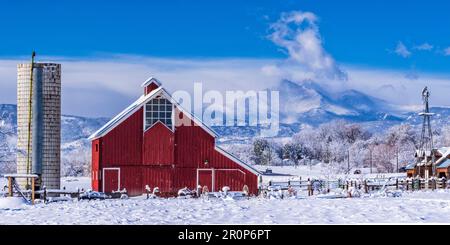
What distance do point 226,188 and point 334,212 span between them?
49.4ft

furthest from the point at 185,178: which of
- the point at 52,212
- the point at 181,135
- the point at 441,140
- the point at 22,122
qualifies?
the point at 441,140

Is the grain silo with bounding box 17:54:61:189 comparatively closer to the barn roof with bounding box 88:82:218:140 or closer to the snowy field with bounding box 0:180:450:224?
the barn roof with bounding box 88:82:218:140

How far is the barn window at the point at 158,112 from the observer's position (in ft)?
122

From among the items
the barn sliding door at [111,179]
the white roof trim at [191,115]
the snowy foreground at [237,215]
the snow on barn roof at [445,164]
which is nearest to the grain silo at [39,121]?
the barn sliding door at [111,179]

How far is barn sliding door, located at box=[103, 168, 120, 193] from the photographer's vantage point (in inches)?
1446

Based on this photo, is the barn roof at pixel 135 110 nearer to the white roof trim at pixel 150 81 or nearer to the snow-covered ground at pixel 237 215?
the white roof trim at pixel 150 81

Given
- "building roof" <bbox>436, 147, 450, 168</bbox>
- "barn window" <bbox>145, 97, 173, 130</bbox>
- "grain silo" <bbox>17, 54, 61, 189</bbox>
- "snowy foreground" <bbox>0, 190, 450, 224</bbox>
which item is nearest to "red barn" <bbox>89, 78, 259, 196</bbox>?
"barn window" <bbox>145, 97, 173, 130</bbox>

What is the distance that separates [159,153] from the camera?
37375mm

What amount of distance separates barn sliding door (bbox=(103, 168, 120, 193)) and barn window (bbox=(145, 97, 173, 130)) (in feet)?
9.01

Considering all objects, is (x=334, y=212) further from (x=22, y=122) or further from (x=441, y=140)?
(x=441, y=140)

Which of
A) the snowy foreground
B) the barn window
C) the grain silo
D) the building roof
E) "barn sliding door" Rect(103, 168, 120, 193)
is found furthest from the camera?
the building roof

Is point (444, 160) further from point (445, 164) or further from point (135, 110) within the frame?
point (135, 110)
